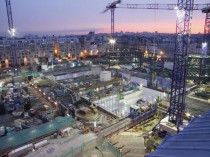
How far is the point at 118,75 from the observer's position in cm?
3578

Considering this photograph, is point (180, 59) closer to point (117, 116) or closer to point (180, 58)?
point (180, 58)

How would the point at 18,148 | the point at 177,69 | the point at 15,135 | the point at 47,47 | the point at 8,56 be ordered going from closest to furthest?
1. the point at 18,148
2. the point at 15,135
3. the point at 177,69
4. the point at 8,56
5. the point at 47,47

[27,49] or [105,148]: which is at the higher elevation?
[27,49]

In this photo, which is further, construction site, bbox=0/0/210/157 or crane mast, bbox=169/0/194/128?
crane mast, bbox=169/0/194/128

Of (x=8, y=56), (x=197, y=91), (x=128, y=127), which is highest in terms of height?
(x=8, y=56)

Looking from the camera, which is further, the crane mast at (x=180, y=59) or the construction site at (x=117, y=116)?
the crane mast at (x=180, y=59)

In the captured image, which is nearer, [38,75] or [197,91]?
[197,91]

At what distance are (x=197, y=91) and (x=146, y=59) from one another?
2823cm

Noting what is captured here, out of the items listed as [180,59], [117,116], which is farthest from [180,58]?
[117,116]

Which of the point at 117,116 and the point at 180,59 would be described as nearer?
the point at 180,59

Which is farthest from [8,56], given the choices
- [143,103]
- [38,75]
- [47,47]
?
[143,103]

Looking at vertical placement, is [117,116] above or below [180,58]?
below

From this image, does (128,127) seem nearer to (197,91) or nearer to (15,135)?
(15,135)

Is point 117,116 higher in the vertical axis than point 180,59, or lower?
lower
